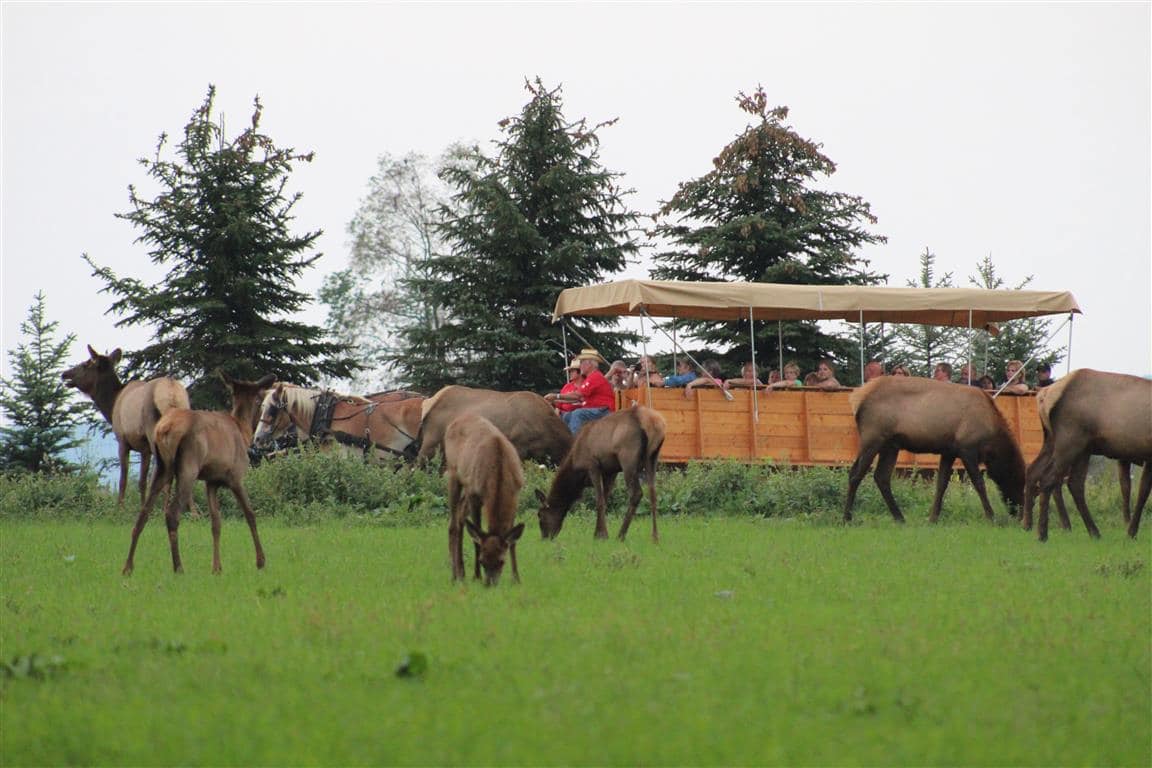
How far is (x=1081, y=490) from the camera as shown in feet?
55.5

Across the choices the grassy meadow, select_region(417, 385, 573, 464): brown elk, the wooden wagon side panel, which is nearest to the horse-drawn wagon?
the wooden wagon side panel

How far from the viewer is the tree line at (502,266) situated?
111ft

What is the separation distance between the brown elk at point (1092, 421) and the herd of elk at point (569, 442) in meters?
0.01

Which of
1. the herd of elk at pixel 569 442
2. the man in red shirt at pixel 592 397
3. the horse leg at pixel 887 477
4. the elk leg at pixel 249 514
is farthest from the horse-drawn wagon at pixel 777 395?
the elk leg at pixel 249 514

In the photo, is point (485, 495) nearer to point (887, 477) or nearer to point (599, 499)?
point (599, 499)

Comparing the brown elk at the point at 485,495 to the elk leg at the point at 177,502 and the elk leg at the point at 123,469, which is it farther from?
the elk leg at the point at 123,469

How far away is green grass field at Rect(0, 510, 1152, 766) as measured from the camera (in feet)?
21.0

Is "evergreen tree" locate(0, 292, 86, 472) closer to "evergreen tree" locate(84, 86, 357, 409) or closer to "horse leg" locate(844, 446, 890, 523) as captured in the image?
"evergreen tree" locate(84, 86, 357, 409)

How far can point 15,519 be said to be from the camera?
2194 cm

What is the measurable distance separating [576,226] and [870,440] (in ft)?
65.9

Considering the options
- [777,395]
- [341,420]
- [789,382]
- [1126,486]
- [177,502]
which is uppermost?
[789,382]

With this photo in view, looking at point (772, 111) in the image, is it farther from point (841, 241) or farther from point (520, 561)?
point (520, 561)

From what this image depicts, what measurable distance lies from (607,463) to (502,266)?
21.9 m

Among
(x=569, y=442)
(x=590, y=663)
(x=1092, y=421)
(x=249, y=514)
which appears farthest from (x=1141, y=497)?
(x=590, y=663)
